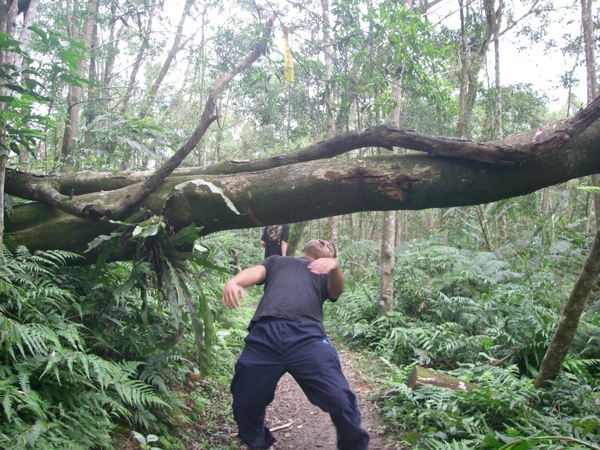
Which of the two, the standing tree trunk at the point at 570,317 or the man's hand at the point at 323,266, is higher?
the man's hand at the point at 323,266

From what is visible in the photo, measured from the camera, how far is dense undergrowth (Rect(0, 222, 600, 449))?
3.15 metres

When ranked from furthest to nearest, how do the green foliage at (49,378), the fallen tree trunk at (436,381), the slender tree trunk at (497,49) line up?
the slender tree trunk at (497,49) < the fallen tree trunk at (436,381) < the green foliage at (49,378)

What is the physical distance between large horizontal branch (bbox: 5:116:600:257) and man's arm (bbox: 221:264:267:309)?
1.76ft

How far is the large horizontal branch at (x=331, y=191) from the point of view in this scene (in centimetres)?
378

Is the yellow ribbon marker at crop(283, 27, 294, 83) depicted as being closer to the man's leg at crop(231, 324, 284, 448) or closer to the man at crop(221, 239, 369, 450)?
the man at crop(221, 239, 369, 450)

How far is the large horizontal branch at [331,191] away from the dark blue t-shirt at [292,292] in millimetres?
582

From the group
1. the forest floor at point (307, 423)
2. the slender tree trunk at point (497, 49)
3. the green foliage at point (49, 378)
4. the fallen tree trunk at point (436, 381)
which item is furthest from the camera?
the slender tree trunk at point (497, 49)

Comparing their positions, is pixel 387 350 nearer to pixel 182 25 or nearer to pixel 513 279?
pixel 513 279

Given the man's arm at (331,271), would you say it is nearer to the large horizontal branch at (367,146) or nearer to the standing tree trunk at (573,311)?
the large horizontal branch at (367,146)

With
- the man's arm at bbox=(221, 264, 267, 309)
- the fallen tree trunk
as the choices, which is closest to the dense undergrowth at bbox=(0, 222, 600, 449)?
the fallen tree trunk

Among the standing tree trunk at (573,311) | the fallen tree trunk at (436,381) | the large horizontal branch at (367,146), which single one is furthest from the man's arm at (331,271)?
the standing tree trunk at (573,311)

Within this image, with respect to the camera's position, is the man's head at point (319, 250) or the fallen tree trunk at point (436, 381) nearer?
the man's head at point (319, 250)

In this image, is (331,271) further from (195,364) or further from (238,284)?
(195,364)

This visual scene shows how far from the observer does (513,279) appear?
7.51 metres
